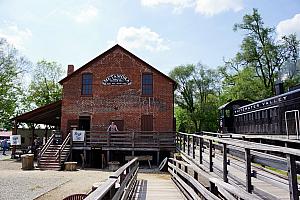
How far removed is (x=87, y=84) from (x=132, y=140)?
648 centimetres

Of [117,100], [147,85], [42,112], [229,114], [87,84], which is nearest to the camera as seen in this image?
[117,100]

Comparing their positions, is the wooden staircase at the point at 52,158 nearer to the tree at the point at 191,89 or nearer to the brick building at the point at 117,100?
the brick building at the point at 117,100

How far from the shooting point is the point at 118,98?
872 inches

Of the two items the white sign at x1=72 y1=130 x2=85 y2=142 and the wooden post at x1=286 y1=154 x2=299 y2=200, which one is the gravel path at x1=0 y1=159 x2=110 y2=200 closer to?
the white sign at x1=72 y1=130 x2=85 y2=142

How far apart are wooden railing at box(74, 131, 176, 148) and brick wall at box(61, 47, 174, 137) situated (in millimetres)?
1495

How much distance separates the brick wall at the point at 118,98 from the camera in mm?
21812

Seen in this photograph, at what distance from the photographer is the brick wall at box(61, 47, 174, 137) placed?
859 inches

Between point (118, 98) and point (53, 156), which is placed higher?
point (118, 98)

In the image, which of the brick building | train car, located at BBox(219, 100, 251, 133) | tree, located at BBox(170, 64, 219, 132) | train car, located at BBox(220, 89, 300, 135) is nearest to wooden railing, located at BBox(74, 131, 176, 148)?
the brick building

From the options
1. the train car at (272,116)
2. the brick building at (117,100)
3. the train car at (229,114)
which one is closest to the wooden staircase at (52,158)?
the brick building at (117,100)

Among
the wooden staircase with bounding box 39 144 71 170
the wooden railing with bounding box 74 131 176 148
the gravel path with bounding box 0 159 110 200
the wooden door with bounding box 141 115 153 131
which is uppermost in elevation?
the wooden door with bounding box 141 115 153 131

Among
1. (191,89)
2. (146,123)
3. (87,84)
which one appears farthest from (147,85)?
(191,89)

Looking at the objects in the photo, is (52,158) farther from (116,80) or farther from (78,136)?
(116,80)

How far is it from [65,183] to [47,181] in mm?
1153
